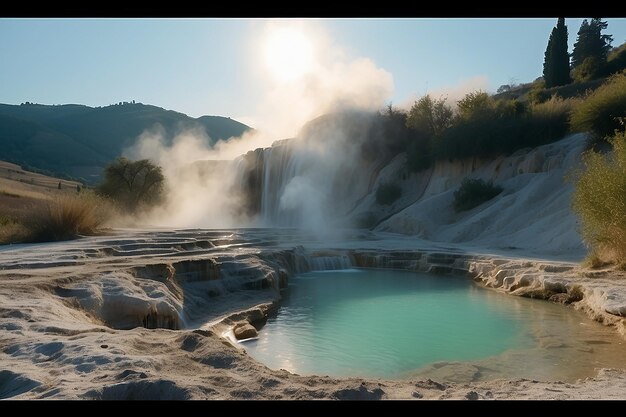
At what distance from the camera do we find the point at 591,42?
4691 centimetres

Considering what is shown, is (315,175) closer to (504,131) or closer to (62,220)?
(504,131)

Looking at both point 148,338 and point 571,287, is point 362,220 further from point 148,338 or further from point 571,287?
point 148,338

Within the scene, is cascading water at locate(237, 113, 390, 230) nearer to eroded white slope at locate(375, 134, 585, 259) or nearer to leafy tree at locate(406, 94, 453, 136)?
leafy tree at locate(406, 94, 453, 136)

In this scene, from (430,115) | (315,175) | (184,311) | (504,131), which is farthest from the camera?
(315,175)

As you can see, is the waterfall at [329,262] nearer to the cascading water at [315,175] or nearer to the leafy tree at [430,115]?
the cascading water at [315,175]

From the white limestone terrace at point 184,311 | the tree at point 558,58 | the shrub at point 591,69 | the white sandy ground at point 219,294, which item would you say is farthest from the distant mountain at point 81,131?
the white limestone terrace at point 184,311

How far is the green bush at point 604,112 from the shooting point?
1981 cm

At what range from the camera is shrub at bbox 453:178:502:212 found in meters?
23.6

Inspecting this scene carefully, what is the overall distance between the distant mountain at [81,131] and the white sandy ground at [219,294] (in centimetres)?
6405

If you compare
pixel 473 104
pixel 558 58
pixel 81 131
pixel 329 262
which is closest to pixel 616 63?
pixel 558 58

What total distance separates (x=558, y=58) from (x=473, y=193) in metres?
25.8

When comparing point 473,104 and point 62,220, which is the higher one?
point 473,104

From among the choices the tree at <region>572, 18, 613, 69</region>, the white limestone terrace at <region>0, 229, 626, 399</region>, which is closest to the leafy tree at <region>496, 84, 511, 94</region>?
the tree at <region>572, 18, 613, 69</region>
